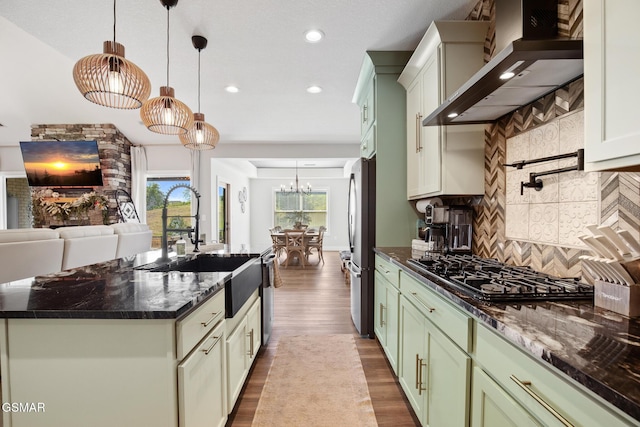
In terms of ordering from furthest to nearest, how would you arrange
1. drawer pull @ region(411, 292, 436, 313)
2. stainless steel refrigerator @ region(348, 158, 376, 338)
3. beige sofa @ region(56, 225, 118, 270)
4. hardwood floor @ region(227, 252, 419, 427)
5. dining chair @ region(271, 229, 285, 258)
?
dining chair @ region(271, 229, 285, 258) → beige sofa @ region(56, 225, 118, 270) → stainless steel refrigerator @ region(348, 158, 376, 338) → hardwood floor @ region(227, 252, 419, 427) → drawer pull @ region(411, 292, 436, 313)

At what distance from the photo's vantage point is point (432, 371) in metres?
1.41

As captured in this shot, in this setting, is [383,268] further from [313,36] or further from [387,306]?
[313,36]

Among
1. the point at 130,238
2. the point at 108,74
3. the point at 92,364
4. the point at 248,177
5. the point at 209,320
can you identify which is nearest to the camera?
the point at 92,364

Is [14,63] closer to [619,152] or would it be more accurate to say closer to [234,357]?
[234,357]

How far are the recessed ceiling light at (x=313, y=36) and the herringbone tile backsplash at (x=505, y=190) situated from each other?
47.2 inches

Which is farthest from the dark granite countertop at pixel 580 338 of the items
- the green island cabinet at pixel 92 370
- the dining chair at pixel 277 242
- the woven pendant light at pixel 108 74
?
the dining chair at pixel 277 242

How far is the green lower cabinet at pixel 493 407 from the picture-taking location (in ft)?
2.65

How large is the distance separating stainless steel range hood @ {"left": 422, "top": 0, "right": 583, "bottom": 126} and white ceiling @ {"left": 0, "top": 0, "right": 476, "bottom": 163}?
3.28ft

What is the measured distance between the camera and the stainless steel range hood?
1133 mm

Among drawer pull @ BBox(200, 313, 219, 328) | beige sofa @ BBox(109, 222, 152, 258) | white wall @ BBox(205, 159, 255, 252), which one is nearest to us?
drawer pull @ BBox(200, 313, 219, 328)

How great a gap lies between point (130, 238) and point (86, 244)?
781 millimetres

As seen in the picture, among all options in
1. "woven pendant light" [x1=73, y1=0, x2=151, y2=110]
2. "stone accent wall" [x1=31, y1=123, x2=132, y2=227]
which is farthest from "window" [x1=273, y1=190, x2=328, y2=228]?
"woven pendant light" [x1=73, y1=0, x2=151, y2=110]

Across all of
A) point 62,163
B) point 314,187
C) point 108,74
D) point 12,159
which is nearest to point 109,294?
point 108,74

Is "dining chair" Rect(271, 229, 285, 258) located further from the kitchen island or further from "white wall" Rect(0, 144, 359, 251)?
the kitchen island
